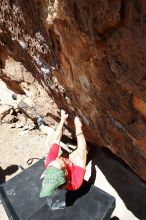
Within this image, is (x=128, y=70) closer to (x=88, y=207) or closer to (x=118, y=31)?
(x=118, y=31)

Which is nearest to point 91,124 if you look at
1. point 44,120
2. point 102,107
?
point 102,107

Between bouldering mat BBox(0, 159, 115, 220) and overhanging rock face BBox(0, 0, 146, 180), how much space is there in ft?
2.57

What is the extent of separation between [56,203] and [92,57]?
2.40 m

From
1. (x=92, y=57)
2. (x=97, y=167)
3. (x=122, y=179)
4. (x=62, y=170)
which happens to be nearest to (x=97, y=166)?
(x=97, y=167)

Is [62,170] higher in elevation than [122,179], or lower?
higher

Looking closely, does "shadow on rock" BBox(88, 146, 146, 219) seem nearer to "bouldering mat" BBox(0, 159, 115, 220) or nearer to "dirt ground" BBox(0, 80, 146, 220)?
"dirt ground" BBox(0, 80, 146, 220)

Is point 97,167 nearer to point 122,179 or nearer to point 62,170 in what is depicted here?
point 122,179

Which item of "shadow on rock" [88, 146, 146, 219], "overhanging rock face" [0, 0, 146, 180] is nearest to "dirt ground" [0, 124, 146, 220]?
"shadow on rock" [88, 146, 146, 219]

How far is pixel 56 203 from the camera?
4352 mm

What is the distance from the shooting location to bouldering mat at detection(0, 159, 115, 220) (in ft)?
13.7

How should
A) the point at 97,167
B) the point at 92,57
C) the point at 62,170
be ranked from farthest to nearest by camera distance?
1. the point at 97,167
2. the point at 62,170
3. the point at 92,57

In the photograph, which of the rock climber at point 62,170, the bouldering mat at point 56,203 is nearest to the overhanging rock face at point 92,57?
the rock climber at point 62,170

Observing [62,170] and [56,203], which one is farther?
[56,203]

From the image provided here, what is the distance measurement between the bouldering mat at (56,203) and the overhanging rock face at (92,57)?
0.78 metres
